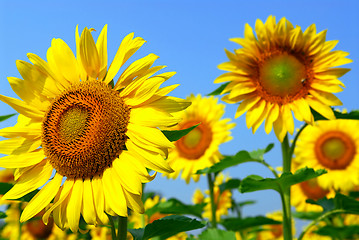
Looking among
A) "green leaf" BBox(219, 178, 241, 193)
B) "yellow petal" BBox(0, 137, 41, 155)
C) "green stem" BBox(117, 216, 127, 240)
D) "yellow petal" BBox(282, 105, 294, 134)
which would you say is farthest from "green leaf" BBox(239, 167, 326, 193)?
"green leaf" BBox(219, 178, 241, 193)

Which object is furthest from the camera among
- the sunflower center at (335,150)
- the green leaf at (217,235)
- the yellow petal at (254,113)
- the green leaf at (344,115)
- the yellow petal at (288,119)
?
the sunflower center at (335,150)

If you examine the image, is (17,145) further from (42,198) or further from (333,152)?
(333,152)

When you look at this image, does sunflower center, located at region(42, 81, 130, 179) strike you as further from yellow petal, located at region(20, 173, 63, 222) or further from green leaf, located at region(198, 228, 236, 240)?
green leaf, located at region(198, 228, 236, 240)

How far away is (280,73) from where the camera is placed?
12.7ft

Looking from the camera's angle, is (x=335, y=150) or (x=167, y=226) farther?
(x=335, y=150)

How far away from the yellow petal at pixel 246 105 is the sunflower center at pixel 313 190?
253cm

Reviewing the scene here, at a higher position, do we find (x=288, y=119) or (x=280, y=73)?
(x=280, y=73)

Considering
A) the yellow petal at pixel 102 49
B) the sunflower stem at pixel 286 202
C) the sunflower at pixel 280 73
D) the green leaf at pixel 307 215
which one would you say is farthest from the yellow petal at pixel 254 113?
the green leaf at pixel 307 215

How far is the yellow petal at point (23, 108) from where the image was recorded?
2455 millimetres

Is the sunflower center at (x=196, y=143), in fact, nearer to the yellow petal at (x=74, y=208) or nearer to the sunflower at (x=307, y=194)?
the sunflower at (x=307, y=194)

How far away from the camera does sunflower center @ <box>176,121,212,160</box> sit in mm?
5242

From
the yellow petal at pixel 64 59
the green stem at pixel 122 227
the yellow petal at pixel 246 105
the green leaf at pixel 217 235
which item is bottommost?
the green stem at pixel 122 227

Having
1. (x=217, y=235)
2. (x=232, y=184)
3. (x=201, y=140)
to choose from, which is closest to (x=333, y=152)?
(x=232, y=184)

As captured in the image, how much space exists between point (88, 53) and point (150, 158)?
0.68m
